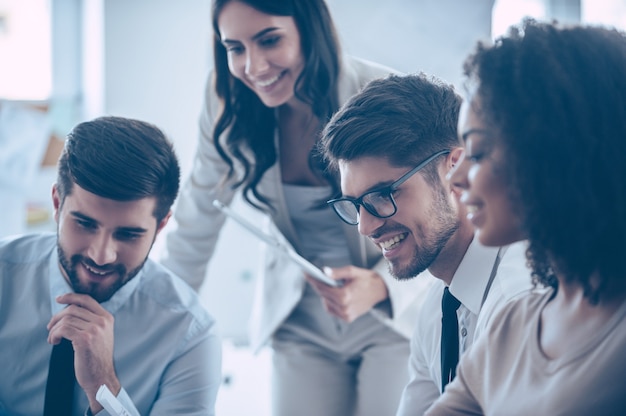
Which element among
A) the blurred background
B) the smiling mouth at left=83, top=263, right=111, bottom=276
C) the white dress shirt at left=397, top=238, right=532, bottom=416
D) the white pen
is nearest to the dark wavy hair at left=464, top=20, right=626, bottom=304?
the white dress shirt at left=397, top=238, right=532, bottom=416

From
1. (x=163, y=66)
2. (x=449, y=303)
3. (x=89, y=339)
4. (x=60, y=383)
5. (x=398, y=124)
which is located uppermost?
(x=163, y=66)

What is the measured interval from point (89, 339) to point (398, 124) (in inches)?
27.3

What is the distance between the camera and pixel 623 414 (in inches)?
31.5

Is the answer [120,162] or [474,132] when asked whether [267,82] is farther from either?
[474,132]

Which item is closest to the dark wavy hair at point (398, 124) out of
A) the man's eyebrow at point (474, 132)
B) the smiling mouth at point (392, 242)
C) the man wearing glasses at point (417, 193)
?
the man wearing glasses at point (417, 193)

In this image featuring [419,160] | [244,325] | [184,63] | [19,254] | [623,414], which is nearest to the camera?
[623,414]

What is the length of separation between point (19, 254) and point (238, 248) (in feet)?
5.99

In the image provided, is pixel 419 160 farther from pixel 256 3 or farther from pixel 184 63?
pixel 184 63

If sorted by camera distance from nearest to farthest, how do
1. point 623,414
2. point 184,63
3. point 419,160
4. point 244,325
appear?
point 623,414 < point 419,160 < point 184,63 < point 244,325

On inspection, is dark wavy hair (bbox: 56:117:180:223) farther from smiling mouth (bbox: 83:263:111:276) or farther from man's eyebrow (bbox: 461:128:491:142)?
man's eyebrow (bbox: 461:128:491:142)

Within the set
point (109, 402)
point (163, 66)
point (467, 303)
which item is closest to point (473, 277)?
point (467, 303)

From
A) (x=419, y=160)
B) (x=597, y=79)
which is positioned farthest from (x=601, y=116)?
(x=419, y=160)

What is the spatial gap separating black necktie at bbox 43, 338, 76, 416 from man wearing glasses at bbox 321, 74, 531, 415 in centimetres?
60

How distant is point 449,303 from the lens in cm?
128
